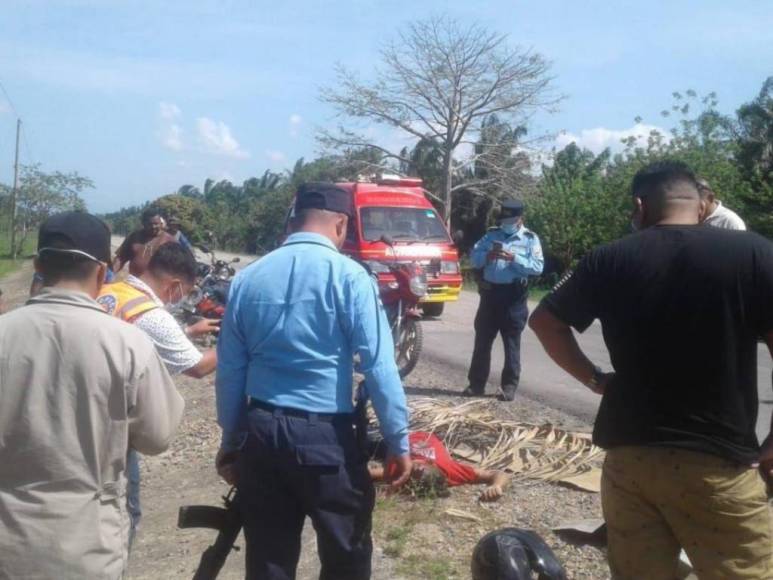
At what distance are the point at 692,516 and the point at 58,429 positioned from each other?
1.94 meters

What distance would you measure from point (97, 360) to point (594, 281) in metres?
1.57

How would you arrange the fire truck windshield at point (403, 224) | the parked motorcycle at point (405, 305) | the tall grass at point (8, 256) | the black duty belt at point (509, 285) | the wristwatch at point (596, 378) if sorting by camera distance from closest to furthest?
1. the wristwatch at point (596, 378)
2. the black duty belt at point (509, 285)
3. the parked motorcycle at point (405, 305)
4. the fire truck windshield at point (403, 224)
5. the tall grass at point (8, 256)

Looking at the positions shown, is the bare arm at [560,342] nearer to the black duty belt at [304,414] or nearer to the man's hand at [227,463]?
the black duty belt at [304,414]

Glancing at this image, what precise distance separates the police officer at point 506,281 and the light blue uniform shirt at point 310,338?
5.15 m

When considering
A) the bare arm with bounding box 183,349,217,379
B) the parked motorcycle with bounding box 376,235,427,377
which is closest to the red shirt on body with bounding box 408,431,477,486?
the bare arm with bounding box 183,349,217,379

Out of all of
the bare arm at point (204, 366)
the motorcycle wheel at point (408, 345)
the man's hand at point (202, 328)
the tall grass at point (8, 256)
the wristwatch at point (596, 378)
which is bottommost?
the tall grass at point (8, 256)

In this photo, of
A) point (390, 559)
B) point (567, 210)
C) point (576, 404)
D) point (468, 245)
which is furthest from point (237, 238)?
point (390, 559)

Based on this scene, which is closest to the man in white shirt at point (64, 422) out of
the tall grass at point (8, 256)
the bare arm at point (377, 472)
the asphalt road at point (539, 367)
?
the bare arm at point (377, 472)

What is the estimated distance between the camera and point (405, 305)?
981 cm

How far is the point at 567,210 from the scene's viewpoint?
2978 centimetres

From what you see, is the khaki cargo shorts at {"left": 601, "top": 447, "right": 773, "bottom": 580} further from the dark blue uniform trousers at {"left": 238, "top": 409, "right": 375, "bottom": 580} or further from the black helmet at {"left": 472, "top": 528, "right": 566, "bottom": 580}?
the dark blue uniform trousers at {"left": 238, "top": 409, "right": 375, "bottom": 580}

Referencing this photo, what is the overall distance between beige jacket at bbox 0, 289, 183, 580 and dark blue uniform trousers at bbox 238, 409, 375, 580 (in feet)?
2.18

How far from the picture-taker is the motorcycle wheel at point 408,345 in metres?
9.92

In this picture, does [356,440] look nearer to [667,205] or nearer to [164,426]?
[164,426]
